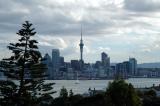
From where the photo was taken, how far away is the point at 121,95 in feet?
163

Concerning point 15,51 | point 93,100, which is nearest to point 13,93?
point 15,51

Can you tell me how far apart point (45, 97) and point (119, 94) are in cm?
1612

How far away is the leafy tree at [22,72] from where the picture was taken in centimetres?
3388

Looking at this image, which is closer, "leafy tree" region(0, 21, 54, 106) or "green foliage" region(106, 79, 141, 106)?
"leafy tree" region(0, 21, 54, 106)

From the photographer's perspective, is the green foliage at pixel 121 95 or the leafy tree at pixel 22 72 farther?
the green foliage at pixel 121 95

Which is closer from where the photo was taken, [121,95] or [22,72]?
[22,72]

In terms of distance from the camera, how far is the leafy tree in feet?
111

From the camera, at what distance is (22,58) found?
112 feet

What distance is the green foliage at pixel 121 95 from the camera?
→ 49431mm

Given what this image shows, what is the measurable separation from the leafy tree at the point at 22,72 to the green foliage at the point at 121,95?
1646 centimetres

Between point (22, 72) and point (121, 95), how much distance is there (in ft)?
58.6

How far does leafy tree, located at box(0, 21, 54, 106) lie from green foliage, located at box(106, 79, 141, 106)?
16.5 metres

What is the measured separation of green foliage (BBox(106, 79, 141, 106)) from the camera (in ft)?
162

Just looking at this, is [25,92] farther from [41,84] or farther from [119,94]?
[119,94]
